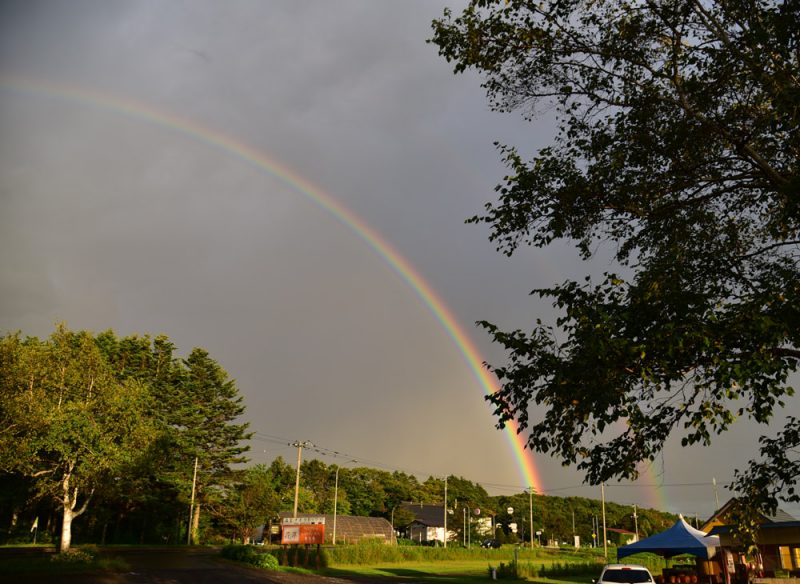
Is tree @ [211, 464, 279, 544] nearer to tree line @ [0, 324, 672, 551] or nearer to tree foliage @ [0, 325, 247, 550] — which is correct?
tree line @ [0, 324, 672, 551]

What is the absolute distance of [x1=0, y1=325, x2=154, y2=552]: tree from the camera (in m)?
30.5

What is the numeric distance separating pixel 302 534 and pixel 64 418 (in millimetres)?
18077

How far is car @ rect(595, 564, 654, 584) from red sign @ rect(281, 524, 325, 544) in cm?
2863

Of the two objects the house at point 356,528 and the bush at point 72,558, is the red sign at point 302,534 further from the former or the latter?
the house at point 356,528

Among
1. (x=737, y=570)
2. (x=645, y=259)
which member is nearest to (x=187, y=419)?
(x=737, y=570)

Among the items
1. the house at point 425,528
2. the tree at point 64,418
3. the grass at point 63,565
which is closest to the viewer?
the grass at point 63,565

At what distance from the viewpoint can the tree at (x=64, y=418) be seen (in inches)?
1199

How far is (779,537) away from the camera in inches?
1113

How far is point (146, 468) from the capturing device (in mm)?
52594

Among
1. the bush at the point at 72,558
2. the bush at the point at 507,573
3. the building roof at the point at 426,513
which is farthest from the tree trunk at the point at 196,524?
the building roof at the point at 426,513

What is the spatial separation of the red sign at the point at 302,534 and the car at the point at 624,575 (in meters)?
28.6

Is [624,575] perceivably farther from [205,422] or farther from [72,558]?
[205,422]

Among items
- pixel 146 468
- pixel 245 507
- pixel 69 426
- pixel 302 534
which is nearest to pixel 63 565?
pixel 69 426

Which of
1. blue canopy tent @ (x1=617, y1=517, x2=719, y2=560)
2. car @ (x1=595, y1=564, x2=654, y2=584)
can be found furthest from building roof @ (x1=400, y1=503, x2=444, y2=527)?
car @ (x1=595, y1=564, x2=654, y2=584)
